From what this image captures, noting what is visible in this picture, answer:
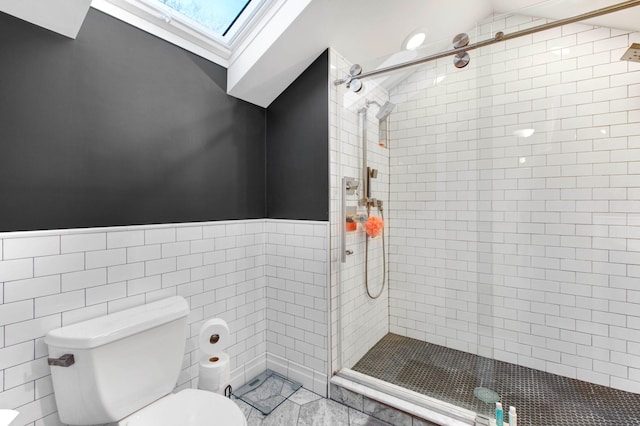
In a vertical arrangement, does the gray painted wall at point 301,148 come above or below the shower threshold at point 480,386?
above

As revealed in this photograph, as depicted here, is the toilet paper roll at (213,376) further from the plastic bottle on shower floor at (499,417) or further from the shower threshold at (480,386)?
the plastic bottle on shower floor at (499,417)

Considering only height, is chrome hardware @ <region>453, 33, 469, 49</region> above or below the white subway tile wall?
above

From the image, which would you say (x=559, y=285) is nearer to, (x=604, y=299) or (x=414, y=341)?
(x=604, y=299)

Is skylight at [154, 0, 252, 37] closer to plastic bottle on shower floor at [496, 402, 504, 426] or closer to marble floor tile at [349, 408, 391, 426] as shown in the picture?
marble floor tile at [349, 408, 391, 426]

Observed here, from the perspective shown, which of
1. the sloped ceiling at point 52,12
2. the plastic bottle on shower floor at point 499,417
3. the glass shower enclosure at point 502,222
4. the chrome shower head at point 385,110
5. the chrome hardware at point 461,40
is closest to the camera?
the sloped ceiling at point 52,12

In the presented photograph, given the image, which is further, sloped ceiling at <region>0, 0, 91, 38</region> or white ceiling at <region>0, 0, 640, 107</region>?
white ceiling at <region>0, 0, 640, 107</region>

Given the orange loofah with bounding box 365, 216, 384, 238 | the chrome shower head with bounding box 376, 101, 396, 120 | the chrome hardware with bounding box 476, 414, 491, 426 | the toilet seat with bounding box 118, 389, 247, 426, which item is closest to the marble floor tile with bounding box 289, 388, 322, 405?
the toilet seat with bounding box 118, 389, 247, 426

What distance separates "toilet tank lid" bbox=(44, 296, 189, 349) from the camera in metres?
1.17

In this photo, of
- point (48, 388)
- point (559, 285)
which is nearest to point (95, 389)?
point (48, 388)

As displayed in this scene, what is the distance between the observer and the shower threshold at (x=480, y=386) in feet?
5.57

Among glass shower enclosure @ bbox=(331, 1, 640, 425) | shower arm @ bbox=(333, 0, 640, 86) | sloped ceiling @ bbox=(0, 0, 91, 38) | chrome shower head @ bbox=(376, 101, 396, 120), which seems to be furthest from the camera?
chrome shower head @ bbox=(376, 101, 396, 120)

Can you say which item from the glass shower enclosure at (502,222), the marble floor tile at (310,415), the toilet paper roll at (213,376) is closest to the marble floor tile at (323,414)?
the marble floor tile at (310,415)

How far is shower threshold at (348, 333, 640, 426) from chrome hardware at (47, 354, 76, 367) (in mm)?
1514

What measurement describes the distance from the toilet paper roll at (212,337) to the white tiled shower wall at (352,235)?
2.47 feet
